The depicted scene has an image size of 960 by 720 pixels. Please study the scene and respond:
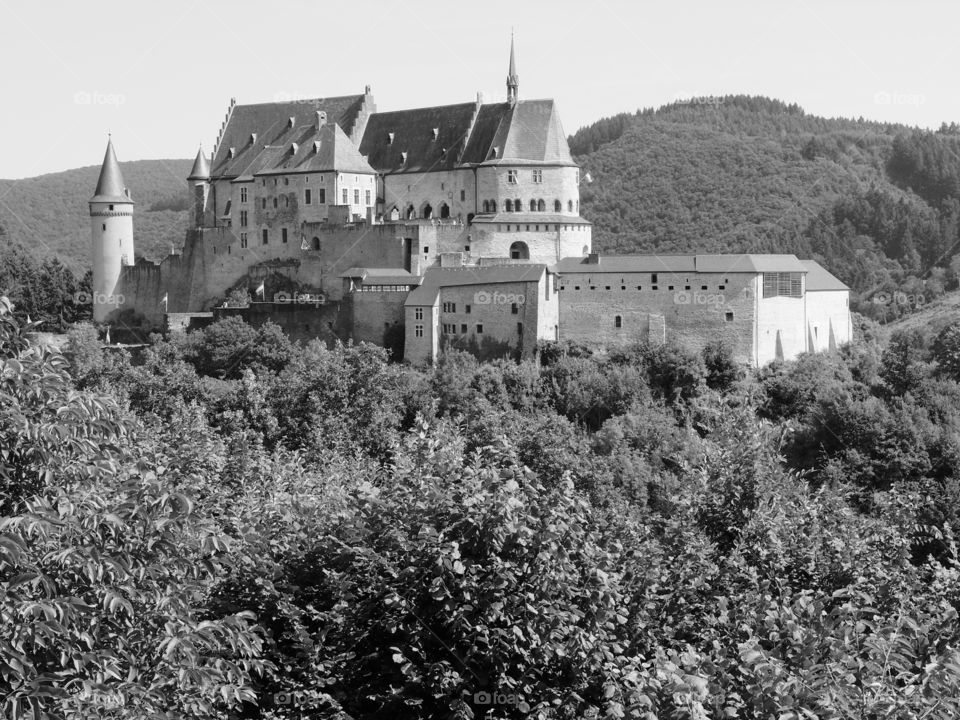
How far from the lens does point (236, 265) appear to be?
60.4m

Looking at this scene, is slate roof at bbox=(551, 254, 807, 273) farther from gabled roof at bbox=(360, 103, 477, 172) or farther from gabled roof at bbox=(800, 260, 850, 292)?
gabled roof at bbox=(360, 103, 477, 172)

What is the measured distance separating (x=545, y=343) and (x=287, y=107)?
24.6m

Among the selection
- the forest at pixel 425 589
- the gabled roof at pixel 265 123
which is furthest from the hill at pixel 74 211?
the forest at pixel 425 589

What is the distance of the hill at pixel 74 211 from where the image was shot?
106m

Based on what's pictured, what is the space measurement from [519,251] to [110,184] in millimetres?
22309

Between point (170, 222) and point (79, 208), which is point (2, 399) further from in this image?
point (79, 208)

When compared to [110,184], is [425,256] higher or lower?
lower

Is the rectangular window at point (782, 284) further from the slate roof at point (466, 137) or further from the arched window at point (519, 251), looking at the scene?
the slate roof at point (466, 137)

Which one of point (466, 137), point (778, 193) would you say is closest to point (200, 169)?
point (466, 137)

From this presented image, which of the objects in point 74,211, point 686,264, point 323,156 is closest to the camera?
point 686,264

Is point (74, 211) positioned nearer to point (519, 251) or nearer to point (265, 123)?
point (265, 123)

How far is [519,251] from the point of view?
180ft

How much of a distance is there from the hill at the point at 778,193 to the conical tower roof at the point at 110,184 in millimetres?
35728

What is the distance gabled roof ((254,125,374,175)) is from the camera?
58.1 m
